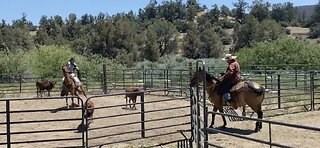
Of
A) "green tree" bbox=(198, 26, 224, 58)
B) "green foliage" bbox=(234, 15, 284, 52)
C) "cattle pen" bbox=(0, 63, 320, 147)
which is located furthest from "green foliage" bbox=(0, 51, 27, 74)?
"green tree" bbox=(198, 26, 224, 58)

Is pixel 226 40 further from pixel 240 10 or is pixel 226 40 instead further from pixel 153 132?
pixel 153 132

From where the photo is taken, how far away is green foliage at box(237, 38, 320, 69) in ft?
107

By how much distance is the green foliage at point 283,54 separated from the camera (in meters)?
32.7

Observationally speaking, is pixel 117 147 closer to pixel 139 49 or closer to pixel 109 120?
pixel 109 120

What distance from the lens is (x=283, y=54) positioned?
34.1 metres

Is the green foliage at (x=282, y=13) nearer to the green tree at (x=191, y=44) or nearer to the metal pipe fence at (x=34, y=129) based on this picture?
the green tree at (x=191, y=44)

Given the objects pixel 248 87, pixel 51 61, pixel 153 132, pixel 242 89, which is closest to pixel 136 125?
pixel 153 132

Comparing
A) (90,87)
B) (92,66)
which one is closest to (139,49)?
(92,66)

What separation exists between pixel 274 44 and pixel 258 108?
24.8 metres

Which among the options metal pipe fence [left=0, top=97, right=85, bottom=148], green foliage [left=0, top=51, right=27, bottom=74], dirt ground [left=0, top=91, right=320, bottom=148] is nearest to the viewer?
metal pipe fence [left=0, top=97, right=85, bottom=148]

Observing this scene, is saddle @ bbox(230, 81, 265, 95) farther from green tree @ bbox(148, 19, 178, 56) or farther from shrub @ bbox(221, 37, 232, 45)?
shrub @ bbox(221, 37, 232, 45)

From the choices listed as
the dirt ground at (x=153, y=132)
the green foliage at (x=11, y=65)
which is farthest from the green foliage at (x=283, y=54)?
the dirt ground at (x=153, y=132)

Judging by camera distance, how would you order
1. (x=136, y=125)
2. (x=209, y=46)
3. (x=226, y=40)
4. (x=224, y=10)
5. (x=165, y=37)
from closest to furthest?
1. (x=136, y=125)
2. (x=209, y=46)
3. (x=165, y=37)
4. (x=226, y=40)
5. (x=224, y=10)

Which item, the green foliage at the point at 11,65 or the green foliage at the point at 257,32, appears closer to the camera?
the green foliage at the point at 11,65
